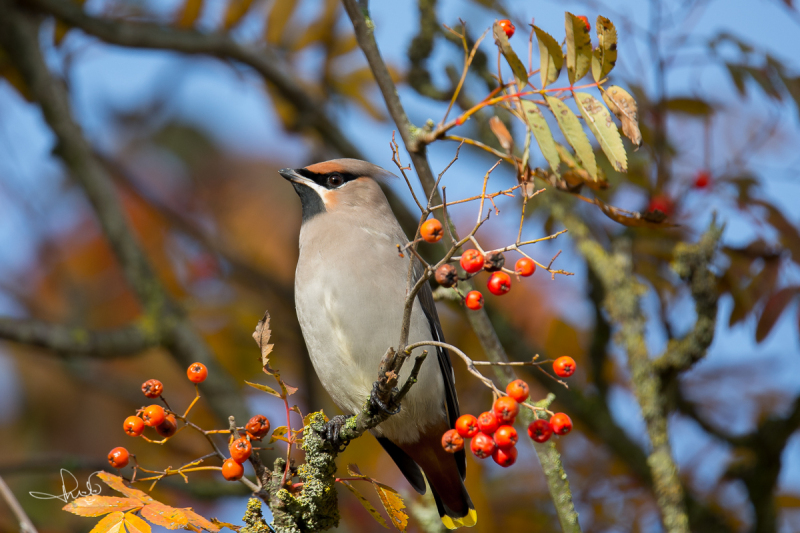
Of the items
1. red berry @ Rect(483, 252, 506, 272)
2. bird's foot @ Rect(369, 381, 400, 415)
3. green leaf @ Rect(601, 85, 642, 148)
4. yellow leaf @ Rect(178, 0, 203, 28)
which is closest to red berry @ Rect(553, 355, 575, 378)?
red berry @ Rect(483, 252, 506, 272)

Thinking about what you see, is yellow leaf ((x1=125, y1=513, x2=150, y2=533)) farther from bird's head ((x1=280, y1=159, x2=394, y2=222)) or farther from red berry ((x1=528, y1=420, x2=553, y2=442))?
bird's head ((x1=280, y1=159, x2=394, y2=222))

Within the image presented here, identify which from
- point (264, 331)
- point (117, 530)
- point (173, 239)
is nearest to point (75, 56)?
point (173, 239)

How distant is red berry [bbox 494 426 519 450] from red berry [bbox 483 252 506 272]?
0.49 metres

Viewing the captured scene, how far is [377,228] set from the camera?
346 centimetres

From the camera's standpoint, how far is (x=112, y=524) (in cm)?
189

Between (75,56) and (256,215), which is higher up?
(75,56)

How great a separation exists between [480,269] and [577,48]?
698 millimetres

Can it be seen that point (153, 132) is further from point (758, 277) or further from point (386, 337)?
point (758, 277)

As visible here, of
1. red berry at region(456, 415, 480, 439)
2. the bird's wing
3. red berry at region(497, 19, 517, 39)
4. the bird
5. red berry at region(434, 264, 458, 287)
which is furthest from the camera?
the bird's wing

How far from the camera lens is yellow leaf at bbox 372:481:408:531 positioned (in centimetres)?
225

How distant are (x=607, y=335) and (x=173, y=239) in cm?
351

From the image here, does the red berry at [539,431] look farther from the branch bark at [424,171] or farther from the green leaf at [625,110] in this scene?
the green leaf at [625,110]

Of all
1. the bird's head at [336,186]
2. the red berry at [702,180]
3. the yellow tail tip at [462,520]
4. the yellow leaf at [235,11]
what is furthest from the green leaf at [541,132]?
the yellow leaf at [235,11]

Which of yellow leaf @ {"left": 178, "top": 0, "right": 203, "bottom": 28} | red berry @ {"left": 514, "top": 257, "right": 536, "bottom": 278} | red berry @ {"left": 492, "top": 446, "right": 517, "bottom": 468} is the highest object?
yellow leaf @ {"left": 178, "top": 0, "right": 203, "bottom": 28}
